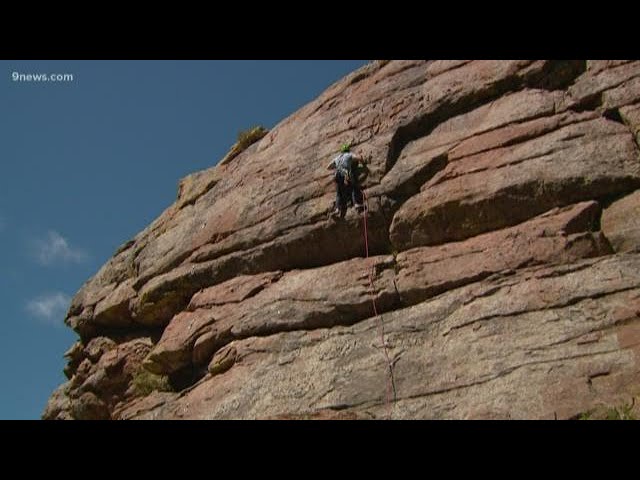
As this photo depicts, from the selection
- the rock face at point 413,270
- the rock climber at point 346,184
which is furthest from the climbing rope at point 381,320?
the rock climber at point 346,184

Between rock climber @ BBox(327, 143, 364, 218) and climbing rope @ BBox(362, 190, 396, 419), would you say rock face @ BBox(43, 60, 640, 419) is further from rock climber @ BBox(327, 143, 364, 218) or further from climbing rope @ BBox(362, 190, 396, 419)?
rock climber @ BBox(327, 143, 364, 218)

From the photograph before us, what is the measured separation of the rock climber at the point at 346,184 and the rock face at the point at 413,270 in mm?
319

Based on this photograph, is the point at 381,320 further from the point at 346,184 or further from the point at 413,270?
the point at 346,184

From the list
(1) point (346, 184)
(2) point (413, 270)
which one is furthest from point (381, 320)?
(1) point (346, 184)

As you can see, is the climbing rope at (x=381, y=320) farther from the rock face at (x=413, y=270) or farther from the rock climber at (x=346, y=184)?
the rock climber at (x=346, y=184)

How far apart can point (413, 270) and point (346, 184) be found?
11.7 feet

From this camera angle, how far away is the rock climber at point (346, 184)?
1877 cm

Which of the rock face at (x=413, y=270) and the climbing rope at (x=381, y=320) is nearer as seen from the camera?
the rock face at (x=413, y=270)

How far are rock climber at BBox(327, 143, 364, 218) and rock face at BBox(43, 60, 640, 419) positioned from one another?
0.32 metres

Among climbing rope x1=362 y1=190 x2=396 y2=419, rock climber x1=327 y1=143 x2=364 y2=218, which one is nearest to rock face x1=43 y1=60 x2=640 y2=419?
climbing rope x1=362 y1=190 x2=396 y2=419

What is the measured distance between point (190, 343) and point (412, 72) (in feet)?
37.1

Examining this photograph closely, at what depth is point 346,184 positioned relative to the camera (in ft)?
62.1
